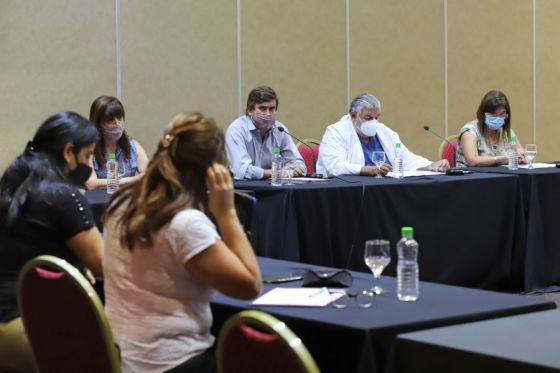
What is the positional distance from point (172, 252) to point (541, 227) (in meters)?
3.77

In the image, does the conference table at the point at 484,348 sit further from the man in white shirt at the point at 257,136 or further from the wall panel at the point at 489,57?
the wall panel at the point at 489,57

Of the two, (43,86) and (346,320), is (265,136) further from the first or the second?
(346,320)

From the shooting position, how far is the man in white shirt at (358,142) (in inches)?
246

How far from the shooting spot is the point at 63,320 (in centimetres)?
257

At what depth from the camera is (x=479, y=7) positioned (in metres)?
9.09

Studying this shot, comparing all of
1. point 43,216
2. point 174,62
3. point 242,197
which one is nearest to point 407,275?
point 242,197

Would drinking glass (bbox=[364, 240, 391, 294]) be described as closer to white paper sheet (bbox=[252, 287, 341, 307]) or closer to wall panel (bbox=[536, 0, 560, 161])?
white paper sheet (bbox=[252, 287, 341, 307])

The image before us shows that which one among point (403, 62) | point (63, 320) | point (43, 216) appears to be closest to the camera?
point (63, 320)

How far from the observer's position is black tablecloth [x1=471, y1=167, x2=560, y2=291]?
5.78 metres

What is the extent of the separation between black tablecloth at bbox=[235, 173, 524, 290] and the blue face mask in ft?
3.27

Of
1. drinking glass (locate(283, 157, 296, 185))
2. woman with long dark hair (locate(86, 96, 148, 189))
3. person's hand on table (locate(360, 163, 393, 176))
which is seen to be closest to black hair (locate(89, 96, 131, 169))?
woman with long dark hair (locate(86, 96, 148, 189))

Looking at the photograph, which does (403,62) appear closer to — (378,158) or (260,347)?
(378,158)

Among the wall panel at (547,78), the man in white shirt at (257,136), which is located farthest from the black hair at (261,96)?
the wall panel at (547,78)

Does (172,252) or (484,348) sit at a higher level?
(172,252)
